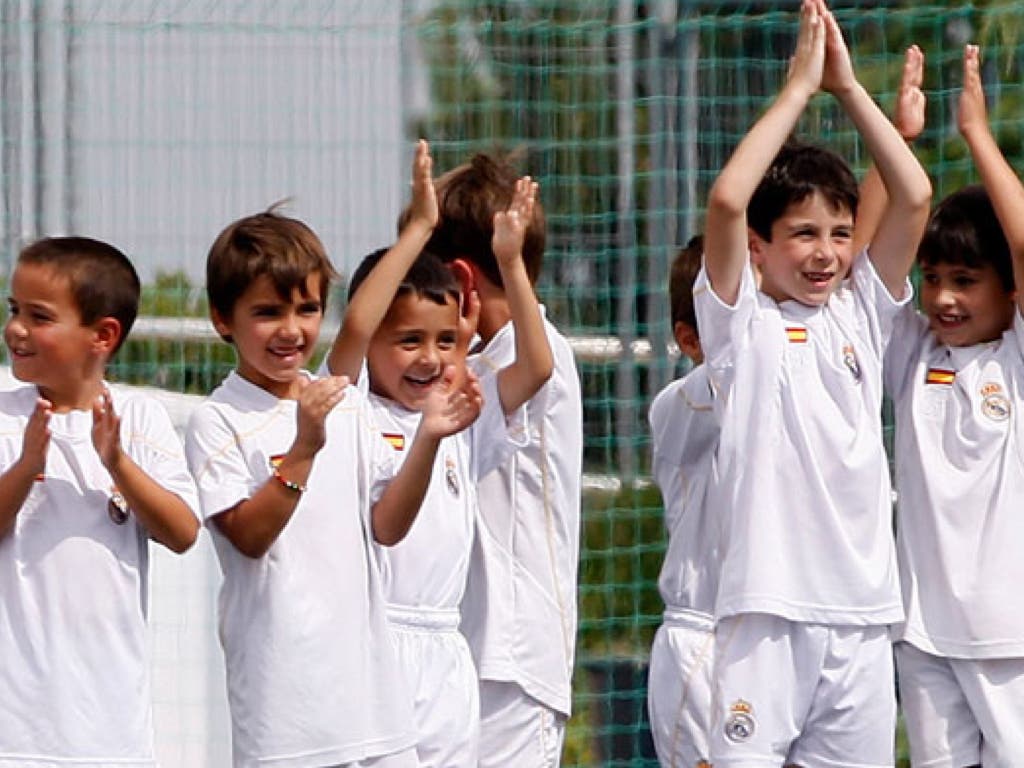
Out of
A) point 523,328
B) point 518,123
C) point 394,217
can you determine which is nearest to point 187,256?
point 394,217

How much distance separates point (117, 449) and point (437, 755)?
951 mm

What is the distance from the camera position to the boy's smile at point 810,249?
5.07m

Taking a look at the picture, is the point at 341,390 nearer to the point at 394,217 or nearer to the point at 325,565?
the point at 325,565

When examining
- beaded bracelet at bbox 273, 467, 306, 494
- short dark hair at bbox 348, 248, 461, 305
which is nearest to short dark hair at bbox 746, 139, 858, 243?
short dark hair at bbox 348, 248, 461, 305

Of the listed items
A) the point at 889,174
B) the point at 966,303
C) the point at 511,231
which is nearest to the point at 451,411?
the point at 511,231

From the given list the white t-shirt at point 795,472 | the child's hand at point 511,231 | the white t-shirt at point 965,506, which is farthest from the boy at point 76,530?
the white t-shirt at point 965,506

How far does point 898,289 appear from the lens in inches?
202

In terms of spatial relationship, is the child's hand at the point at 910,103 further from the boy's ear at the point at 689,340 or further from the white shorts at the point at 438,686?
the white shorts at the point at 438,686

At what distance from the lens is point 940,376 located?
5.21 meters

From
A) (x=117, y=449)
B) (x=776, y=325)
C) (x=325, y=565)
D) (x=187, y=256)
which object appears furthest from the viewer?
(x=187, y=256)

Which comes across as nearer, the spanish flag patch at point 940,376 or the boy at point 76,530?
the boy at point 76,530

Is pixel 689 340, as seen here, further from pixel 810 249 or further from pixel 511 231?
pixel 511 231

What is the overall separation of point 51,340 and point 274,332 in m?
0.42

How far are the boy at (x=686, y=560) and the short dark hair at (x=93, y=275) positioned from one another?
1.23 m
